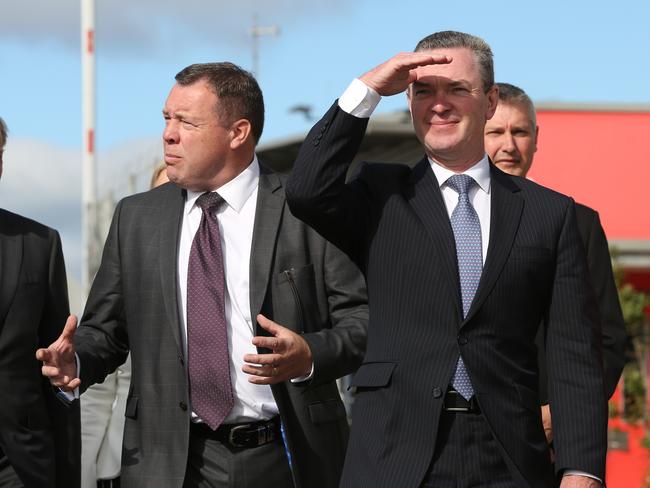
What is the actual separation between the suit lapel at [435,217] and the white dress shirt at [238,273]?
95 centimetres

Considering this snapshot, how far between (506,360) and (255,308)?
3.82 feet

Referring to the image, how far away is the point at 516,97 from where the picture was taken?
6398mm

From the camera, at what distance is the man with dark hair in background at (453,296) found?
13.5 feet

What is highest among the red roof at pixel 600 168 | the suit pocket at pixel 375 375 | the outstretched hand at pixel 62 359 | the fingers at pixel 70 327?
the suit pocket at pixel 375 375

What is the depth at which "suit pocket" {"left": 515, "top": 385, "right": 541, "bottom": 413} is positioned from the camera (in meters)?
4.22

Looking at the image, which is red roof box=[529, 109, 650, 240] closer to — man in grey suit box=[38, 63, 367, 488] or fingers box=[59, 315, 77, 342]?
man in grey suit box=[38, 63, 367, 488]

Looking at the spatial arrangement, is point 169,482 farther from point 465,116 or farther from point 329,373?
point 465,116

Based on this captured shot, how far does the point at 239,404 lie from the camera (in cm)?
502

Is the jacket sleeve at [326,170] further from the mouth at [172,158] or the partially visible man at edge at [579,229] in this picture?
the partially visible man at edge at [579,229]

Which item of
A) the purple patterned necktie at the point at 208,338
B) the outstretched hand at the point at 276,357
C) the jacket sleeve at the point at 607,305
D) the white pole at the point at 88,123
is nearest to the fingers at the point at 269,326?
the outstretched hand at the point at 276,357

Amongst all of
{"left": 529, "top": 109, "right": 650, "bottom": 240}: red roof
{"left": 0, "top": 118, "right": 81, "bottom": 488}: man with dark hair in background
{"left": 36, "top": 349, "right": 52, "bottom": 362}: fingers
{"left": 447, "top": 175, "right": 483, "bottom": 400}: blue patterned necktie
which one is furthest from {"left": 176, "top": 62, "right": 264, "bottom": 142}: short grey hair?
{"left": 529, "top": 109, "right": 650, "bottom": 240}: red roof

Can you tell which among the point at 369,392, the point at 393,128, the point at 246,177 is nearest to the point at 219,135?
the point at 246,177

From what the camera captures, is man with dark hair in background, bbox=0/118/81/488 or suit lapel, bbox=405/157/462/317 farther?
man with dark hair in background, bbox=0/118/81/488

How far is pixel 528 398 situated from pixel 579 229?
3.94ft
